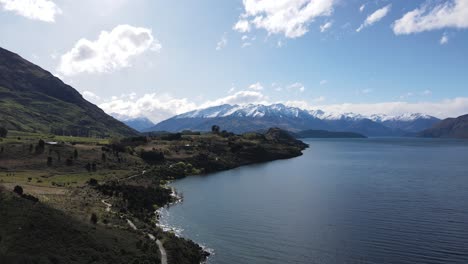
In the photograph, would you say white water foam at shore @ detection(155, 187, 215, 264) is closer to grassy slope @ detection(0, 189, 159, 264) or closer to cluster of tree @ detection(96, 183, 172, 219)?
cluster of tree @ detection(96, 183, 172, 219)

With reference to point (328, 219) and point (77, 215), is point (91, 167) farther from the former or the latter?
point (328, 219)

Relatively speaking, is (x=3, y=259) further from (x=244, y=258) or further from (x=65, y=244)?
(x=244, y=258)

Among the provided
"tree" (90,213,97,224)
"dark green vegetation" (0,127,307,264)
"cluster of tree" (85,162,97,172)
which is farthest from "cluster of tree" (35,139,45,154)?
"tree" (90,213,97,224)

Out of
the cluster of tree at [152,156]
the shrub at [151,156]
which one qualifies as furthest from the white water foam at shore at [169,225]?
the shrub at [151,156]

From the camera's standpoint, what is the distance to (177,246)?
6228 cm

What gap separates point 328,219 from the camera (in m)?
86.9

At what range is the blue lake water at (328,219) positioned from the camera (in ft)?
210

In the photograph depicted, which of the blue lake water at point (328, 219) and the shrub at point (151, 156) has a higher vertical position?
the shrub at point (151, 156)

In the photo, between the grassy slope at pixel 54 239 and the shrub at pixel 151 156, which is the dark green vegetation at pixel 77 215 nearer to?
the grassy slope at pixel 54 239

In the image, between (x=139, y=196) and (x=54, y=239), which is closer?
(x=54, y=239)

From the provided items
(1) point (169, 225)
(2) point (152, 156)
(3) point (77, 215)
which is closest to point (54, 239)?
(3) point (77, 215)

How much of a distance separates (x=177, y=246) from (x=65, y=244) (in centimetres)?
1759

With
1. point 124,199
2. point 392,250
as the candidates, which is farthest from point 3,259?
point 392,250

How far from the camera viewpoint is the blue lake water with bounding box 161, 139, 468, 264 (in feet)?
210
